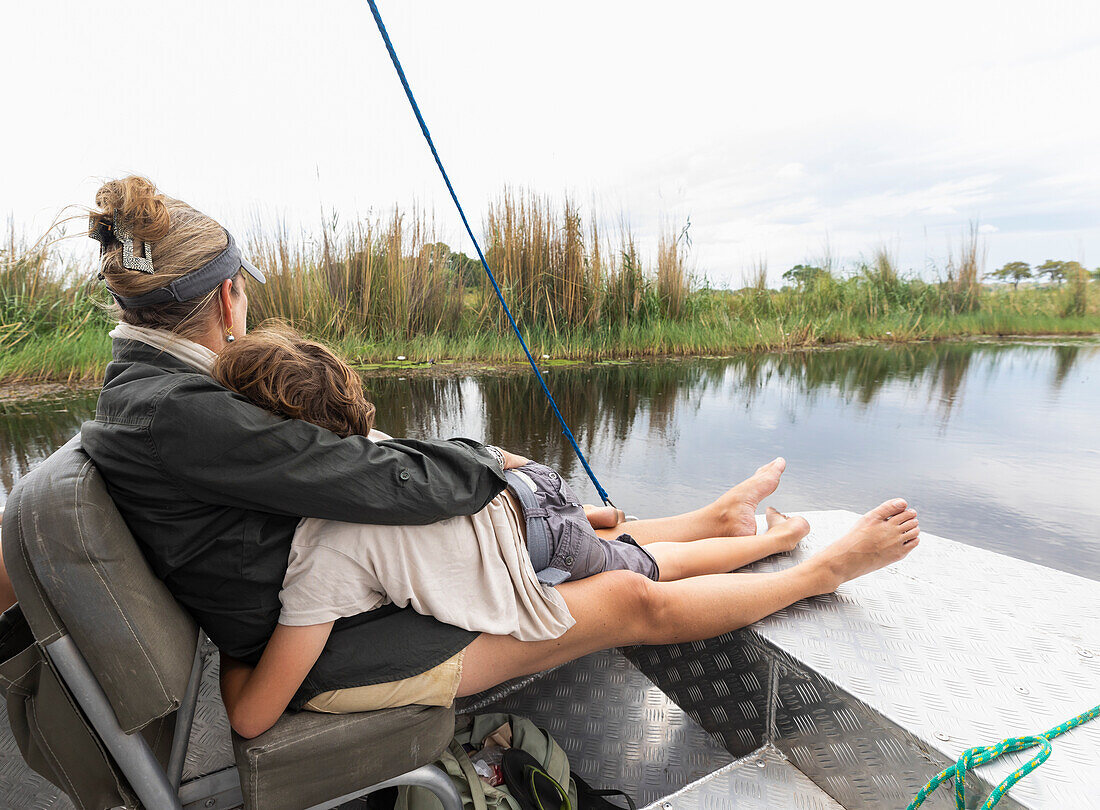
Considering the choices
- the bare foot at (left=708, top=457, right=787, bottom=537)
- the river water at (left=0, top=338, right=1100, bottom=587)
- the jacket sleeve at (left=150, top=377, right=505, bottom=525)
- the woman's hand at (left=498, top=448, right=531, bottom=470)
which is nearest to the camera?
the jacket sleeve at (left=150, top=377, right=505, bottom=525)

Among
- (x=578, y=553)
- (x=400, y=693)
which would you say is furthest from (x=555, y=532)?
(x=400, y=693)

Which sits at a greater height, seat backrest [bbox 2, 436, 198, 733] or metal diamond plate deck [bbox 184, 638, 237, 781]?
seat backrest [bbox 2, 436, 198, 733]

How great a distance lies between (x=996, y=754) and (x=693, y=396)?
3.75 m

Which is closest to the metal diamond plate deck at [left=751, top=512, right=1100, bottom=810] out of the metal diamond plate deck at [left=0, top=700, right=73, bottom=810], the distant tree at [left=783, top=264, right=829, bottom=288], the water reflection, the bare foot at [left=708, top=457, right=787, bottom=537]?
the bare foot at [left=708, top=457, right=787, bottom=537]

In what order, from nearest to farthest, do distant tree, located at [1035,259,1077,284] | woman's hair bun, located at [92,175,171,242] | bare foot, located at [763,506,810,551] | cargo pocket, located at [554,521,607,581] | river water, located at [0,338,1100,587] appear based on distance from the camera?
woman's hair bun, located at [92,175,171,242], cargo pocket, located at [554,521,607,581], bare foot, located at [763,506,810,551], river water, located at [0,338,1100,587], distant tree, located at [1035,259,1077,284]

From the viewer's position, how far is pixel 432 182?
414 cm

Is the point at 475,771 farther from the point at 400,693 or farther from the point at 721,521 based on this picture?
the point at 721,521

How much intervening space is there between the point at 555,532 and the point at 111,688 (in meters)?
0.68

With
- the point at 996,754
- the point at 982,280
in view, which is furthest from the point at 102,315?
the point at 982,280

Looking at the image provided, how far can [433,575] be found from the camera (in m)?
0.88

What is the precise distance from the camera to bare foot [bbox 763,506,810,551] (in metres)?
1.52

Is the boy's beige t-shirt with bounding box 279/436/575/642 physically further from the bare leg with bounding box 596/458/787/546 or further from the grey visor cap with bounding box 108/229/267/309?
the bare leg with bounding box 596/458/787/546

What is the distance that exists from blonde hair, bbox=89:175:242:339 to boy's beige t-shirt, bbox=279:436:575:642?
0.42m

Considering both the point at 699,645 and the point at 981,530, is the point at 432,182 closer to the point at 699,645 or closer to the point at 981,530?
the point at 699,645
